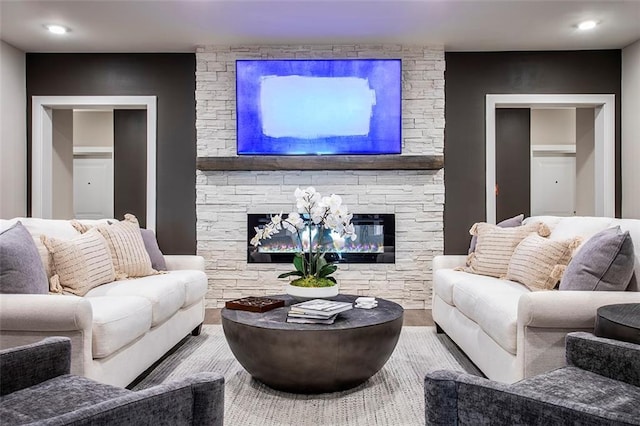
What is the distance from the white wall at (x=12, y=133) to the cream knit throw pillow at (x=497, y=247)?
14.2 ft

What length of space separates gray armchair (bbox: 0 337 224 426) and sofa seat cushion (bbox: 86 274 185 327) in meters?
1.19

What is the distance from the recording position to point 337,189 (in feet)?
16.6

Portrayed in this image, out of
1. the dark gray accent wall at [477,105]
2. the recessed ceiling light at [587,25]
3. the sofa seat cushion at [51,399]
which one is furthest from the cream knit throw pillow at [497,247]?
the sofa seat cushion at [51,399]

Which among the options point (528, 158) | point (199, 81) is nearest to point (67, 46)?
point (199, 81)

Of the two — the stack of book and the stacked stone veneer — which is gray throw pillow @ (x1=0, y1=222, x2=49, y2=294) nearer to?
the stack of book

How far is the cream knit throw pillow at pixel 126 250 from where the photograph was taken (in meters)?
3.48

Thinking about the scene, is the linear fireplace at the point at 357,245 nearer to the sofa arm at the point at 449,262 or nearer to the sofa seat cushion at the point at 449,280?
the sofa arm at the point at 449,262

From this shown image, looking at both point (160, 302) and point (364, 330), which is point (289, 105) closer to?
point (160, 302)

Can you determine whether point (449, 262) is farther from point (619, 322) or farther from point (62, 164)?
point (62, 164)

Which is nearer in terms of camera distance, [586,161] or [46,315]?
[46,315]

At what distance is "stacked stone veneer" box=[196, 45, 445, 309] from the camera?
505 centimetres

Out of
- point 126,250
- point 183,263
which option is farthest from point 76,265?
point 183,263

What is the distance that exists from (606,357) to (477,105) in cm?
374

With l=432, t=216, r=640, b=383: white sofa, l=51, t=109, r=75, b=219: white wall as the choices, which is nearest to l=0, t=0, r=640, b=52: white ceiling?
l=51, t=109, r=75, b=219: white wall
